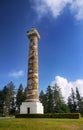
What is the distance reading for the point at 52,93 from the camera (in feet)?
244

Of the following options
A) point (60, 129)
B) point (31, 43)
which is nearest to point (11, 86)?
point (31, 43)

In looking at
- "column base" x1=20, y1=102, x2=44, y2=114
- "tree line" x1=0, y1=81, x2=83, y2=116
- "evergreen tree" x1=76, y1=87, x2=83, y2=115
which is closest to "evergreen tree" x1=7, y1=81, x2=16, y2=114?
"tree line" x1=0, y1=81, x2=83, y2=116

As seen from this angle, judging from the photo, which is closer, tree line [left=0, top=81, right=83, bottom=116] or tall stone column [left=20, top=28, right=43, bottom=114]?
tall stone column [left=20, top=28, right=43, bottom=114]

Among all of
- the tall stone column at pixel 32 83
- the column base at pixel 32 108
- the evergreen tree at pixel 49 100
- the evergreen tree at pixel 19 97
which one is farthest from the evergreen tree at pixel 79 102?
the column base at pixel 32 108

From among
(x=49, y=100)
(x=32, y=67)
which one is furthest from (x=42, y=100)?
(x=32, y=67)

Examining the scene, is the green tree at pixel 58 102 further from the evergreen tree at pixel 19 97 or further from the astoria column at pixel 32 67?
the astoria column at pixel 32 67

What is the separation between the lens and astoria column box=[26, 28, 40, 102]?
35.8 meters

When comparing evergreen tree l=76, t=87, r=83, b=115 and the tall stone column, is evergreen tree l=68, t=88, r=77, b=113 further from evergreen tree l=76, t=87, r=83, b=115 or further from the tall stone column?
the tall stone column

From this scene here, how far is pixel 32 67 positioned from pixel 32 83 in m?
3.41

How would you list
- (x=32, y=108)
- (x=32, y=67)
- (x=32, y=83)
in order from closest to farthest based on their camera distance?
(x=32, y=108) → (x=32, y=83) → (x=32, y=67)

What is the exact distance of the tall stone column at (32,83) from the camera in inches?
1386

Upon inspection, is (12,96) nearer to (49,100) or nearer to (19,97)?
(19,97)

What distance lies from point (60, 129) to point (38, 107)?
18.5 metres

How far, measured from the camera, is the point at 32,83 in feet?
119
